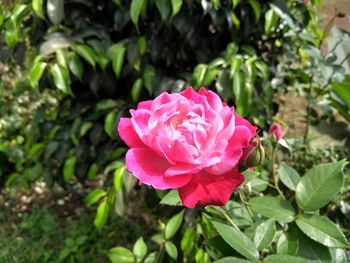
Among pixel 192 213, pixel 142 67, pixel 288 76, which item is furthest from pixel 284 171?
pixel 288 76

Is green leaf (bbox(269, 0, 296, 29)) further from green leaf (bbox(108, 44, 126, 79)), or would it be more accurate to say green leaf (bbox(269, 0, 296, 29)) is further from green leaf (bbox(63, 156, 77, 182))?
green leaf (bbox(63, 156, 77, 182))

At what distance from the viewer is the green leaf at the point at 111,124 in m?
1.73

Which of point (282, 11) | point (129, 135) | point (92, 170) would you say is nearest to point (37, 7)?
point (92, 170)

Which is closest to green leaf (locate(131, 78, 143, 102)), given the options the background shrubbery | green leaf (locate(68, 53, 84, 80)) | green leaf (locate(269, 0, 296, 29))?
the background shrubbery

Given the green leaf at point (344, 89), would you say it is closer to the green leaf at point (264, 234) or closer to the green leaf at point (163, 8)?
the green leaf at point (163, 8)

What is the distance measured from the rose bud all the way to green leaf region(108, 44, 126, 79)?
99 centimetres

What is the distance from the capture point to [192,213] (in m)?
1.70

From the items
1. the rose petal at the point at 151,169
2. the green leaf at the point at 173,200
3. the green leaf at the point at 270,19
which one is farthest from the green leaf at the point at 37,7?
the rose petal at the point at 151,169

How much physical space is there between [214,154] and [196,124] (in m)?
0.05

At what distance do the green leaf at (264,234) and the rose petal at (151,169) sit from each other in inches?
10.3

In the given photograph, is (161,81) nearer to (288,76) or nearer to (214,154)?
(288,76)

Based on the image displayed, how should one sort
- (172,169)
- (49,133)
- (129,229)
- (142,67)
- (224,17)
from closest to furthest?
(172,169)
(224,17)
(142,67)
(49,133)
(129,229)

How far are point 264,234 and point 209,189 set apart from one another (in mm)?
246

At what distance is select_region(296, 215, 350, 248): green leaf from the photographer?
0.79m
